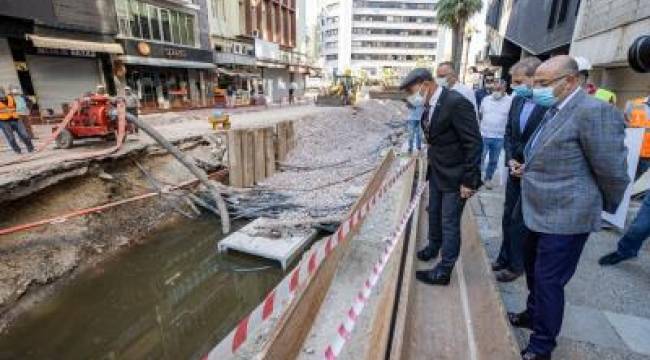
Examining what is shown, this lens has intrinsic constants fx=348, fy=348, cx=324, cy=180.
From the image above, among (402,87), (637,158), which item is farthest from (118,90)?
(637,158)

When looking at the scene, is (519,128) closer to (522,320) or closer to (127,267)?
(522,320)

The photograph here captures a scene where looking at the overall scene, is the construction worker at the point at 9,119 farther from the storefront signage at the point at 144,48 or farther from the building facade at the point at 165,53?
the storefront signage at the point at 144,48

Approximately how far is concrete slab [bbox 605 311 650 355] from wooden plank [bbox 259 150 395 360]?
8.26 feet

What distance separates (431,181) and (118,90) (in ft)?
65.2

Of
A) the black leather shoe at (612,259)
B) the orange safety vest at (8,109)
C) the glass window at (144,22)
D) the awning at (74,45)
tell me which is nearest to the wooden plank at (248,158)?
the orange safety vest at (8,109)

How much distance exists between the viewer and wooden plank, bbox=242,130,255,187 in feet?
29.4

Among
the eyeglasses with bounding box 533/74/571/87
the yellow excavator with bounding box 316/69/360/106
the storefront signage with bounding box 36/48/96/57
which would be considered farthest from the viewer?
the yellow excavator with bounding box 316/69/360/106

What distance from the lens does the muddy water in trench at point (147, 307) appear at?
423 cm

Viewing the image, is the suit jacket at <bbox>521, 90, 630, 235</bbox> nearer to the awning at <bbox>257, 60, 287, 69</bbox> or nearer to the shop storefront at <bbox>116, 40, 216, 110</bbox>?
the shop storefront at <bbox>116, 40, 216, 110</bbox>

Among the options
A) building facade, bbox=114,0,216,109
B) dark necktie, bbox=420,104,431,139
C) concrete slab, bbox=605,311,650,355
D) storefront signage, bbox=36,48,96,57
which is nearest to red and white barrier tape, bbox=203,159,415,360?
dark necktie, bbox=420,104,431,139

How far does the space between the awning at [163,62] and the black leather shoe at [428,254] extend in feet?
65.2

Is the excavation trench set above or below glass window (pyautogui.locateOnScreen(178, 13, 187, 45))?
below

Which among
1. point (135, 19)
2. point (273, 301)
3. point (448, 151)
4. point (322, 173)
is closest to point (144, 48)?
point (135, 19)

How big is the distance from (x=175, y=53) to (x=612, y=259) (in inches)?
926
